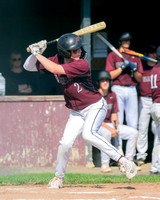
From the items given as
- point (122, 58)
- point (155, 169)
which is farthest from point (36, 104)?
point (155, 169)

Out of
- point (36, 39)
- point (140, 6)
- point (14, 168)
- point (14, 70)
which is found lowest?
point (14, 168)

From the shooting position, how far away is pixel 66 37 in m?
5.82

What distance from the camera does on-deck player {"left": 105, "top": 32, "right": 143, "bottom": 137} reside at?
8.55 meters

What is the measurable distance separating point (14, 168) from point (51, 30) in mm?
3500

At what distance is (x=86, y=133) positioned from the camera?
18.7 feet

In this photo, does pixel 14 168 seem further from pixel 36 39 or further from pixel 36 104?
pixel 36 39

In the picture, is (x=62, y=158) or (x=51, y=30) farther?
(x=51, y=30)

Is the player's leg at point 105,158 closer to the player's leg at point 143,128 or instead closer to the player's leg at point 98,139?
the player's leg at point 143,128

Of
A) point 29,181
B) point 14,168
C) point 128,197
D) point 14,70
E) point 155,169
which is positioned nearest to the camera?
point 128,197

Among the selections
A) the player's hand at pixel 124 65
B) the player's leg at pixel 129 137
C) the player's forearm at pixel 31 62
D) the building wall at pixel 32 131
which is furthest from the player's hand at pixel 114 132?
the player's forearm at pixel 31 62

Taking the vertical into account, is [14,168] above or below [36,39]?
below

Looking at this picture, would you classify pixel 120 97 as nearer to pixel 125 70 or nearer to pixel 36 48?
pixel 125 70

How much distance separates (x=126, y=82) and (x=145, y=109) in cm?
71

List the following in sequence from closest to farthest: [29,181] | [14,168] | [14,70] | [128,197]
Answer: [128,197] < [29,181] < [14,168] < [14,70]
